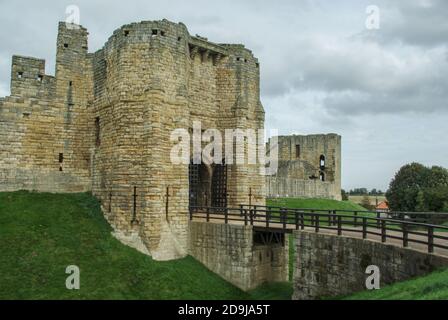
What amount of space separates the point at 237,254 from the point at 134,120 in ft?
23.7

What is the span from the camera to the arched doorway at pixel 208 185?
23297 millimetres

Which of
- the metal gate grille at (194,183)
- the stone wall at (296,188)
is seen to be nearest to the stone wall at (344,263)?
the metal gate grille at (194,183)

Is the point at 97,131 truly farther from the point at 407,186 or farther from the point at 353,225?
the point at 407,186

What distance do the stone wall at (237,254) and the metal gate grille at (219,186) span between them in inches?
157

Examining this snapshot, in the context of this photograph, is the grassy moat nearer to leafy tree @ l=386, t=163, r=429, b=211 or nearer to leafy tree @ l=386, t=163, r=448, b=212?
leafy tree @ l=386, t=163, r=448, b=212

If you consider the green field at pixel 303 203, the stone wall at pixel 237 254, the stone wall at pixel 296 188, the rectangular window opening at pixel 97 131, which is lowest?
the stone wall at pixel 237 254

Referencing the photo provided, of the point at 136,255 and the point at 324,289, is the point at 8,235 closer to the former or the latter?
the point at 136,255

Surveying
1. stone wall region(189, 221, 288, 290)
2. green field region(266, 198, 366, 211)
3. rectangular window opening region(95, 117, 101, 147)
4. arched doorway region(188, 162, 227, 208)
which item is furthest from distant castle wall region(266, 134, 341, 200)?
rectangular window opening region(95, 117, 101, 147)

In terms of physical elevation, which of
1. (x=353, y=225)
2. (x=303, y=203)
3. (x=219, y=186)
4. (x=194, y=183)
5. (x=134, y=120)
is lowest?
(x=303, y=203)

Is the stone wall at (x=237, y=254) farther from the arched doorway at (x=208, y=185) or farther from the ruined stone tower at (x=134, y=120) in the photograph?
the arched doorway at (x=208, y=185)

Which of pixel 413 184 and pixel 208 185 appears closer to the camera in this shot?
pixel 208 185

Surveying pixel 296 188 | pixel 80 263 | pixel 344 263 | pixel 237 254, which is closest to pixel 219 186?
pixel 237 254

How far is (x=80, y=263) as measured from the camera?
1580 centimetres
